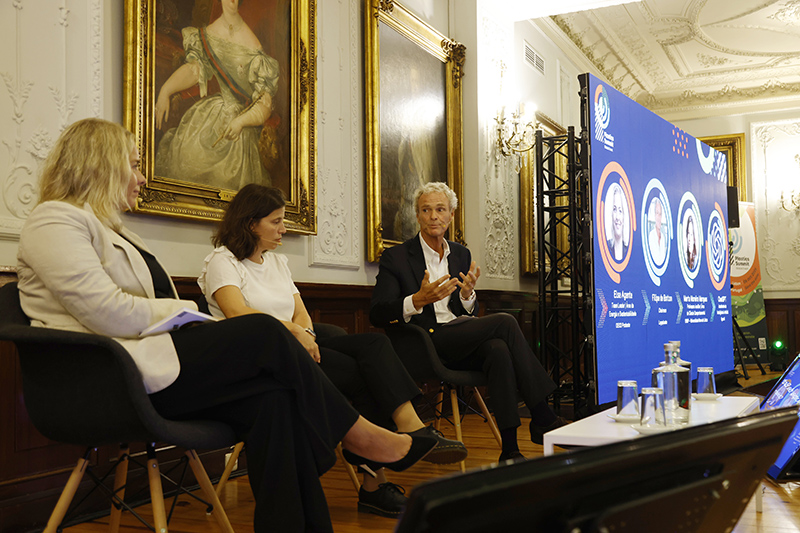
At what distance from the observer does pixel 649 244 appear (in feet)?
17.8

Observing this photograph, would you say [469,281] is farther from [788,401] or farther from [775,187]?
[775,187]

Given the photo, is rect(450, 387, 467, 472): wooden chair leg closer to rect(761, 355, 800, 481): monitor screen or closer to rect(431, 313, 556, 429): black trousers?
rect(431, 313, 556, 429): black trousers

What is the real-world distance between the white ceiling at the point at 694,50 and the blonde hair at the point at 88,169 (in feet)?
18.8

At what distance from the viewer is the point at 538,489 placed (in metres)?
0.41

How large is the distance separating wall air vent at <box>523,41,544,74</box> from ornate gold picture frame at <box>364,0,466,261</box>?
1.32m

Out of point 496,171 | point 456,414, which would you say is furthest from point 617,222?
point 456,414

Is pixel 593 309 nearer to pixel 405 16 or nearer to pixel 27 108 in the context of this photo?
pixel 405 16

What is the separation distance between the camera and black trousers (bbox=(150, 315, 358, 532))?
66.9 inches

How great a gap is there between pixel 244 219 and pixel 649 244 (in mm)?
3757

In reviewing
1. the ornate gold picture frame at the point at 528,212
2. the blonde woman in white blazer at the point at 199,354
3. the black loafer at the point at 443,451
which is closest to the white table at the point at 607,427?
the black loafer at the point at 443,451

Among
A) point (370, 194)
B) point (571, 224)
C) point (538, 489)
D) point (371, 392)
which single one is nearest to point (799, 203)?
point (571, 224)

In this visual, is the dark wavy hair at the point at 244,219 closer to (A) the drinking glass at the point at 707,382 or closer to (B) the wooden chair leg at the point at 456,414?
(B) the wooden chair leg at the point at 456,414

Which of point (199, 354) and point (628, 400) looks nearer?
point (199, 354)

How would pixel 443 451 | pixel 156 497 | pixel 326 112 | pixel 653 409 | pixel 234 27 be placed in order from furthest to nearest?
pixel 326 112 < pixel 234 27 < pixel 443 451 < pixel 653 409 < pixel 156 497
